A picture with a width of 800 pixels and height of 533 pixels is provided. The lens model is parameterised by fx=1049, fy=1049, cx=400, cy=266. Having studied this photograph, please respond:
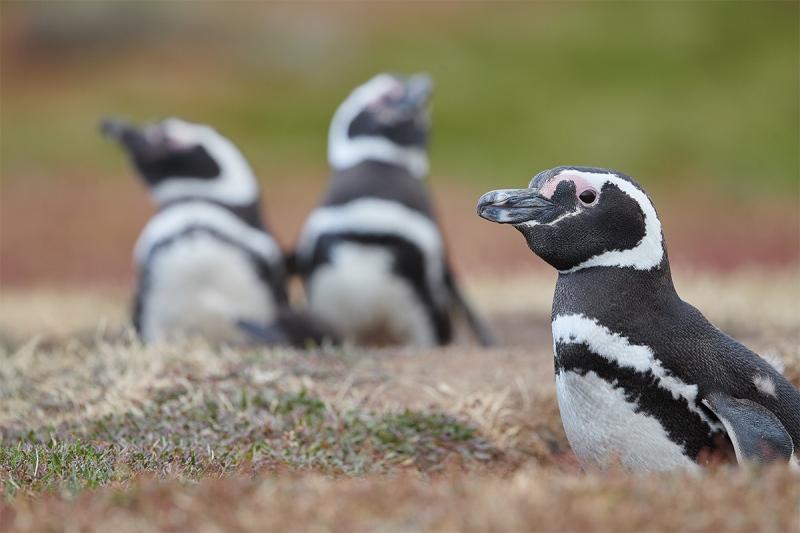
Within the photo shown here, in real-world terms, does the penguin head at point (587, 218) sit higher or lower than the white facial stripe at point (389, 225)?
higher

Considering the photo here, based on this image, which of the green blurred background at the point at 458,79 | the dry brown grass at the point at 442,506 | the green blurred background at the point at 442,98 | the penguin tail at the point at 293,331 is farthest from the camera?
the green blurred background at the point at 458,79

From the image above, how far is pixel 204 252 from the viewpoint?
654 cm

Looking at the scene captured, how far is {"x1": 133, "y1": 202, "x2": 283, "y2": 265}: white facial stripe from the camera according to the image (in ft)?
21.9

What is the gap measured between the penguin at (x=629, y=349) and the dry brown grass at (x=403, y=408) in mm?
248

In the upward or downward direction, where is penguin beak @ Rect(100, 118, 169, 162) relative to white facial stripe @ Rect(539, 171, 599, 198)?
downward

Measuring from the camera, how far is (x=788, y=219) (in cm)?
1240

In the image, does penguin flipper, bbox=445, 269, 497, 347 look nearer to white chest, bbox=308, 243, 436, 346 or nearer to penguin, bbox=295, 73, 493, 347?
penguin, bbox=295, 73, 493, 347

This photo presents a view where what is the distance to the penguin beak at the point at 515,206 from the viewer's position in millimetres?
3053

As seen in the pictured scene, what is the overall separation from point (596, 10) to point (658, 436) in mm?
16262

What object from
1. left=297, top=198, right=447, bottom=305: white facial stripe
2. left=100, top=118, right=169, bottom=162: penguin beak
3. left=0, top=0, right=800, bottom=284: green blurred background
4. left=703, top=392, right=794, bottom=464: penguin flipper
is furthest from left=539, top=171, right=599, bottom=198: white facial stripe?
left=0, top=0, right=800, bottom=284: green blurred background

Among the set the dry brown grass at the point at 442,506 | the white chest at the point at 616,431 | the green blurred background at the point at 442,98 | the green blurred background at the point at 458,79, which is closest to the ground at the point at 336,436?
the dry brown grass at the point at 442,506

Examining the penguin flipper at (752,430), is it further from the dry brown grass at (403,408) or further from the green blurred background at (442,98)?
the green blurred background at (442,98)

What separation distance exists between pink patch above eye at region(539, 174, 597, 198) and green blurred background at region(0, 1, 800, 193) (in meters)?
10.2

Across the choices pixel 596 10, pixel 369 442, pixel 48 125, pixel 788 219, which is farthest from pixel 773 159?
pixel 369 442
